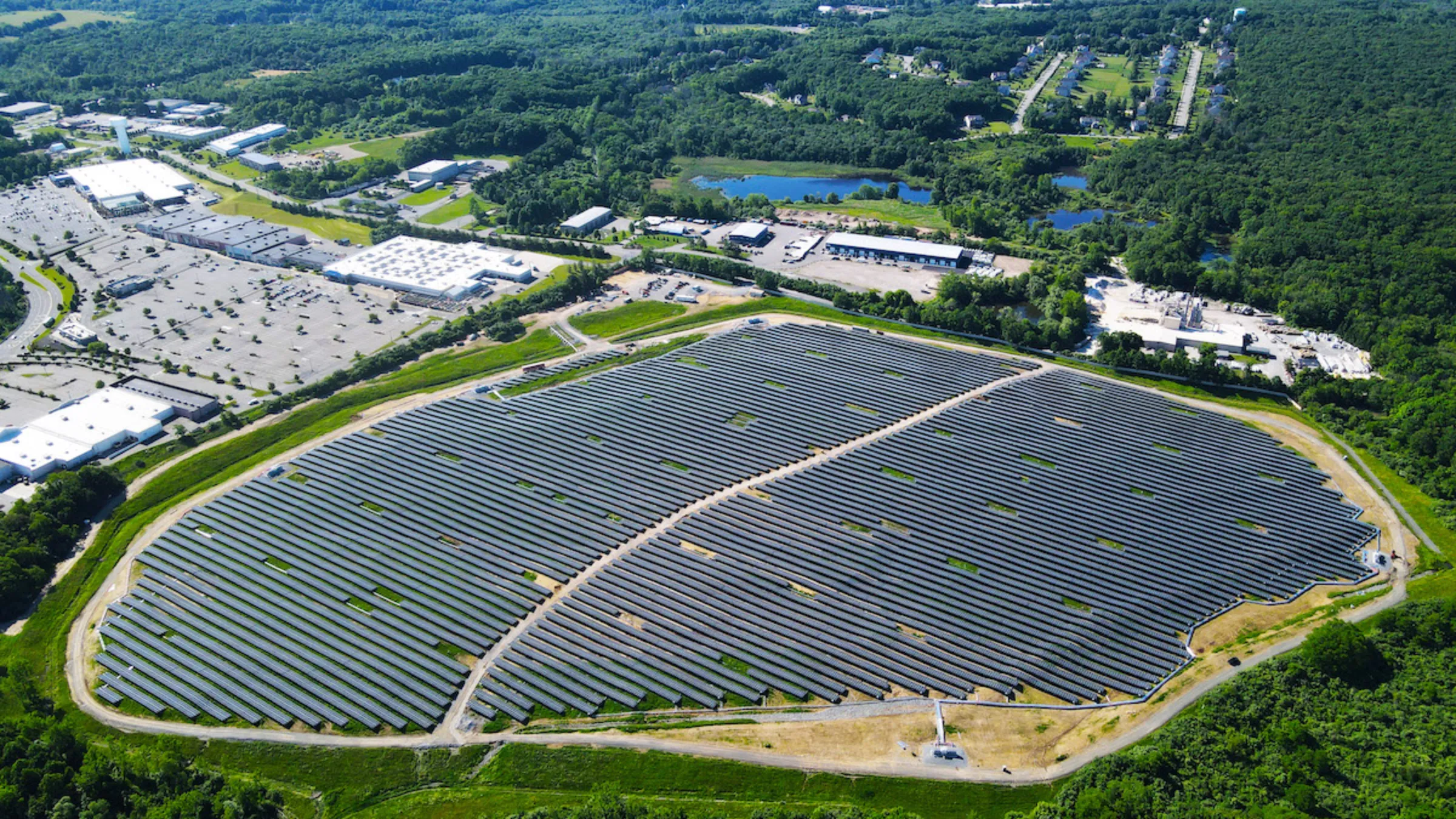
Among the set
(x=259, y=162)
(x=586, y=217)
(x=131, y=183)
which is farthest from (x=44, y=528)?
(x=259, y=162)

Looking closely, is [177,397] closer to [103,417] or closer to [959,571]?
[103,417]

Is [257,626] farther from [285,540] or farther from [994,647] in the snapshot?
[994,647]

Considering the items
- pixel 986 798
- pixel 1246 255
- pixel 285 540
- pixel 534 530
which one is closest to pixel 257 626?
pixel 285 540

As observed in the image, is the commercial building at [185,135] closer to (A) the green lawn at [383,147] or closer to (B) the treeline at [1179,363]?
(A) the green lawn at [383,147]

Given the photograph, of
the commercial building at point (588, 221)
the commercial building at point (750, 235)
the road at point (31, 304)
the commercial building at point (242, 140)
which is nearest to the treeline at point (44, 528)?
the road at point (31, 304)

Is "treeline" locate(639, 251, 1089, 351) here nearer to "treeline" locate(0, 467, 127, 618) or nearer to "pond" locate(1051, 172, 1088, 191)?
"pond" locate(1051, 172, 1088, 191)
